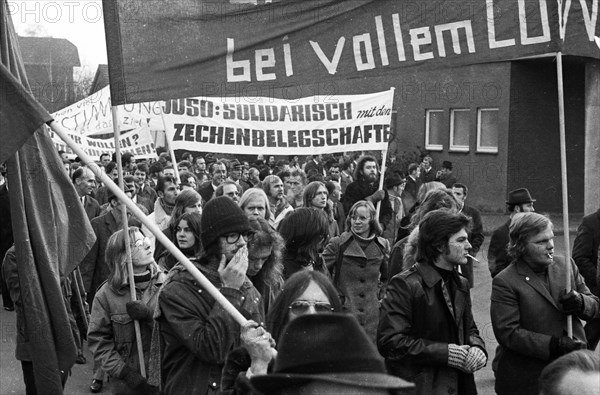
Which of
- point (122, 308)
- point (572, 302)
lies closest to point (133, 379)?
point (122, 308)

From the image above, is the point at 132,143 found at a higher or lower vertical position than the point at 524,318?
higher

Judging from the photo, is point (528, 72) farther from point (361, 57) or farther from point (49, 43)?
point (49, 43)

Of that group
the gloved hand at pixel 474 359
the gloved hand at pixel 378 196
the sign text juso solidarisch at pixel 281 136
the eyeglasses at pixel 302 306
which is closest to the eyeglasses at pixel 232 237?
the eyeglasses at pixel 302 306

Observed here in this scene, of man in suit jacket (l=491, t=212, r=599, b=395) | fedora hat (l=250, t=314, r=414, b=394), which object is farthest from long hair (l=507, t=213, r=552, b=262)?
fedora hat (l=250, t=314, r=414, b=394)

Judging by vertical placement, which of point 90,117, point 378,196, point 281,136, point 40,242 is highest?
point 90,117

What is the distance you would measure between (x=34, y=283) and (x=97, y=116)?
1555cm

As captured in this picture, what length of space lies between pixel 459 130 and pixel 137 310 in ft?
81.1

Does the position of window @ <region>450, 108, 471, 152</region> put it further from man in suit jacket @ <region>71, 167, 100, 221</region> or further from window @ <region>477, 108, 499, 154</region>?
man in suit jacket @ <region>71, 167, 100, 221</region>

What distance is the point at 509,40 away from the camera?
5840 millimetres

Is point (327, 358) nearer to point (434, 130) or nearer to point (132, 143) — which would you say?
point (132, 143)

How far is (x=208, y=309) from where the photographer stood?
14.7 ft

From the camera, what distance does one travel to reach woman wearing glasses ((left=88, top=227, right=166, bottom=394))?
5.80 meters

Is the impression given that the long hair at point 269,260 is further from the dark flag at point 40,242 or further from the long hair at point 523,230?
the long hair at point 523,230

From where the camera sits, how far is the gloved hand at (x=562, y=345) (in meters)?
5.53
